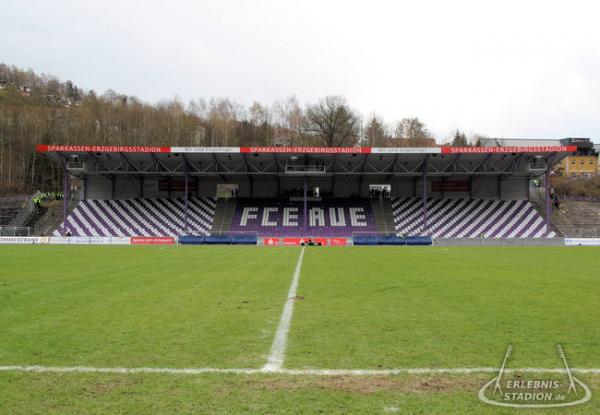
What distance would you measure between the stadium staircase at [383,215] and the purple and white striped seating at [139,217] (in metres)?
18.1

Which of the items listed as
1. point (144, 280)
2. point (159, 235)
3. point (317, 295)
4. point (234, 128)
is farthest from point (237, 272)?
point (234, 128)

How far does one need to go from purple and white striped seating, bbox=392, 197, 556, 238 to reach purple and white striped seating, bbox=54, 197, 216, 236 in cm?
2168

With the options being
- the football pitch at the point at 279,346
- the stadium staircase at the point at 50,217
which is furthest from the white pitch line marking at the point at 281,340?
Result: the stadium staircase at the point at 50,217

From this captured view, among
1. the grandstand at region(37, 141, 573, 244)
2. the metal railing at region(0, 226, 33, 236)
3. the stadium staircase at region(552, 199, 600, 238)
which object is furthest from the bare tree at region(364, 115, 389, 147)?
the metal railing at region(0, 226, 33, 236)

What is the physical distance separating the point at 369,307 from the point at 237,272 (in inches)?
287

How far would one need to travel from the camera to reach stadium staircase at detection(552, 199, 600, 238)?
152 ft

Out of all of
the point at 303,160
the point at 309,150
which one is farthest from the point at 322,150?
the point at 303,160

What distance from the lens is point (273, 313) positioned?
7277 mm

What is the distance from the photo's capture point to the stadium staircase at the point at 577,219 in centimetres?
4638

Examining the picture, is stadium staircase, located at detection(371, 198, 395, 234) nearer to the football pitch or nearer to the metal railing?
the metal railing

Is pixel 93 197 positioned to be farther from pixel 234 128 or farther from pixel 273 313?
pixel 273 313

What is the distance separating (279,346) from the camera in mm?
5254
